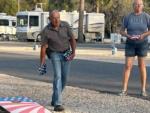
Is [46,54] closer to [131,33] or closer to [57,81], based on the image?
[57,81]

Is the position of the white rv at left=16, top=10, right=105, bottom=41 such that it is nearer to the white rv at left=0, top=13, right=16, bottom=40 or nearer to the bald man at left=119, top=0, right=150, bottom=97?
the white rv at left=0, top=13, right=16, bottom=40

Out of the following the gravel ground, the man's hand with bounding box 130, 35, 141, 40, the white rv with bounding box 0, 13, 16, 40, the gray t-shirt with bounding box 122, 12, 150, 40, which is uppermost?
the gray t-shirt with bounding box 122, 12, 150, 40

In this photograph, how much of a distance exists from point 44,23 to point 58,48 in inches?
1706

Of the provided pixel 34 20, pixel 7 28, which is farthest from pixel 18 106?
pixel 7 28

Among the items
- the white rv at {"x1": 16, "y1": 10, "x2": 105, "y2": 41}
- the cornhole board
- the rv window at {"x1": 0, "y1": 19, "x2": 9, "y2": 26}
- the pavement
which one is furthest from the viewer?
the rv window at {"x1": 0, "y1": 19, "x2": 9, "y2": 26}

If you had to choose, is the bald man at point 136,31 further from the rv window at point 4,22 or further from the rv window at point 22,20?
the rv window at point 4,22

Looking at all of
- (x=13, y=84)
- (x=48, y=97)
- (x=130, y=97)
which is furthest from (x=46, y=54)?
(x=13, y=84)

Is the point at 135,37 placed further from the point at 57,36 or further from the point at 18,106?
the point at 18,106

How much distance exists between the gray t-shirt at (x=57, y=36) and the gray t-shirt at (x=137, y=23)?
2009 millimetres

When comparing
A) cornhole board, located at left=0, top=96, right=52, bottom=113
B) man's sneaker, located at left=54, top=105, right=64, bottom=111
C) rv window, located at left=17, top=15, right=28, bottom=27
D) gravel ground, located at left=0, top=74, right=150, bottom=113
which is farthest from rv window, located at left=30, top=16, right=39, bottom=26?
cornhole board, located at left=0, top=96, right=52, bottom=113

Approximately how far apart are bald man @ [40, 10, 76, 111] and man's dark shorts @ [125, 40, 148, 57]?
2003 mm

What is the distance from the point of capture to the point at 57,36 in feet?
31.1

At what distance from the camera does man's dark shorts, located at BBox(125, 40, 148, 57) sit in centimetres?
1113

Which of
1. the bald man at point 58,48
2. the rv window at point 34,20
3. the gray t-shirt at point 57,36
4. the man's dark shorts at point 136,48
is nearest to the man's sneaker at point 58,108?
the bald man at point 58,48
